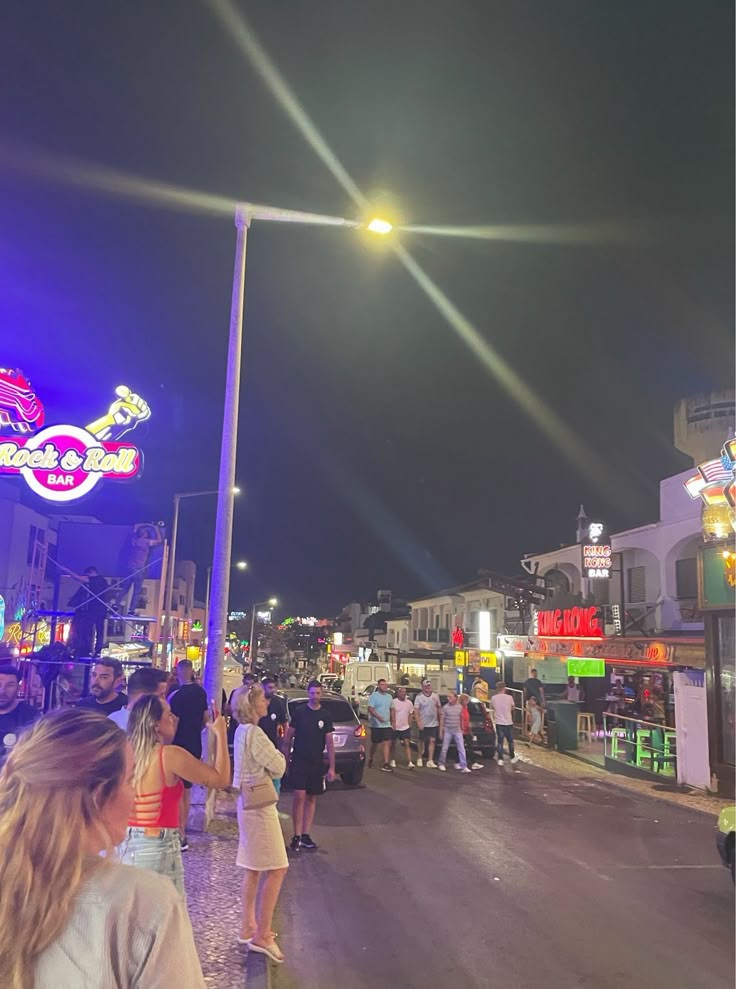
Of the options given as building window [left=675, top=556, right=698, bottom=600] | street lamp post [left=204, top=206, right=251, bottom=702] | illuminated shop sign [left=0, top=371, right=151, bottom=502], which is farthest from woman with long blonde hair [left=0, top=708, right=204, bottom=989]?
building window [left=675, top=556, right=698, bottom=600]

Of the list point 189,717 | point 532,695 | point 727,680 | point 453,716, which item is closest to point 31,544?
point 453,716

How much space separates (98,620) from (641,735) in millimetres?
11941

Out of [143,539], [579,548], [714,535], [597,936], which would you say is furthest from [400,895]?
[579,548]

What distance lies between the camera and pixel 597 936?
6.04 meters

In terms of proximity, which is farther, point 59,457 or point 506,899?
point 59,457

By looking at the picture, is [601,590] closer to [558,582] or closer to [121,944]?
[558,582]

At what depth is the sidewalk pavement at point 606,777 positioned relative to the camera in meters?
12.5

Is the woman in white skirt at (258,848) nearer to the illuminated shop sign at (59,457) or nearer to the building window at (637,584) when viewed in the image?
the illuminated shop sign at (59,457)

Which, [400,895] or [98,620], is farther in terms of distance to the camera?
[98,620]

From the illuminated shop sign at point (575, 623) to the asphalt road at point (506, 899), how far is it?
31.7ft

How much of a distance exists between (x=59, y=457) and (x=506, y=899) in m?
10.7

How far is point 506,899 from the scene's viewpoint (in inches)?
274

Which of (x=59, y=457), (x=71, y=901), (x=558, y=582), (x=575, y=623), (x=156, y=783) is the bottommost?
(x=156, y=783)

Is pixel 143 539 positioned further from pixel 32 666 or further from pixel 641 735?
pixel 641 735
